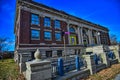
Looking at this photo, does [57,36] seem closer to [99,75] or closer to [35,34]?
[35,34]

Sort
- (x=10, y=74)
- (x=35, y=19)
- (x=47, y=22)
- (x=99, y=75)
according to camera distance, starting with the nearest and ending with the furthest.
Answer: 1. (x=99, y=75)
2. (x=10, y=74)
3. (x=35, y=19)
4. (x=47, y=22)

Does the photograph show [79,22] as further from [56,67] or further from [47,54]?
[56,67]

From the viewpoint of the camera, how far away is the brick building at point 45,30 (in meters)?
16.8

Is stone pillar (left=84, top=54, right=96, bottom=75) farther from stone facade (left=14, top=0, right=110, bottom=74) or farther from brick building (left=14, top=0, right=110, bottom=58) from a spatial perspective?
brick building (left=14, top=0, right=110, bottom=58)

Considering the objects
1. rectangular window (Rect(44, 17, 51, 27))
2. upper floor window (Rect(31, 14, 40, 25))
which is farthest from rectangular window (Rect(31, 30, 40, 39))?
rectangular window (Rect(44, 17, 51, 27))

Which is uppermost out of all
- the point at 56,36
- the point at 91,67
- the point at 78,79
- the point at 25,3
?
the point at 25,3

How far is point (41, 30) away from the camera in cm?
1930

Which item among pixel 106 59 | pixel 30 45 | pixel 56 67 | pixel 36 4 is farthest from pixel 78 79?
A: pixel 36 4

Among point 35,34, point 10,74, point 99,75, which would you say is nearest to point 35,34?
point 35,34

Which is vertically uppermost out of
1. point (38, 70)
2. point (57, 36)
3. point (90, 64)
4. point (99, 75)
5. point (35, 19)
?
point (35, 19)

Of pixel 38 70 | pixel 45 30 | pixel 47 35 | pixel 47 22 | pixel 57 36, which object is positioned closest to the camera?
pixel 38 70

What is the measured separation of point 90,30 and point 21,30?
22432mm

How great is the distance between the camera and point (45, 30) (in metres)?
19.9

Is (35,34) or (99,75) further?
(35,34)
